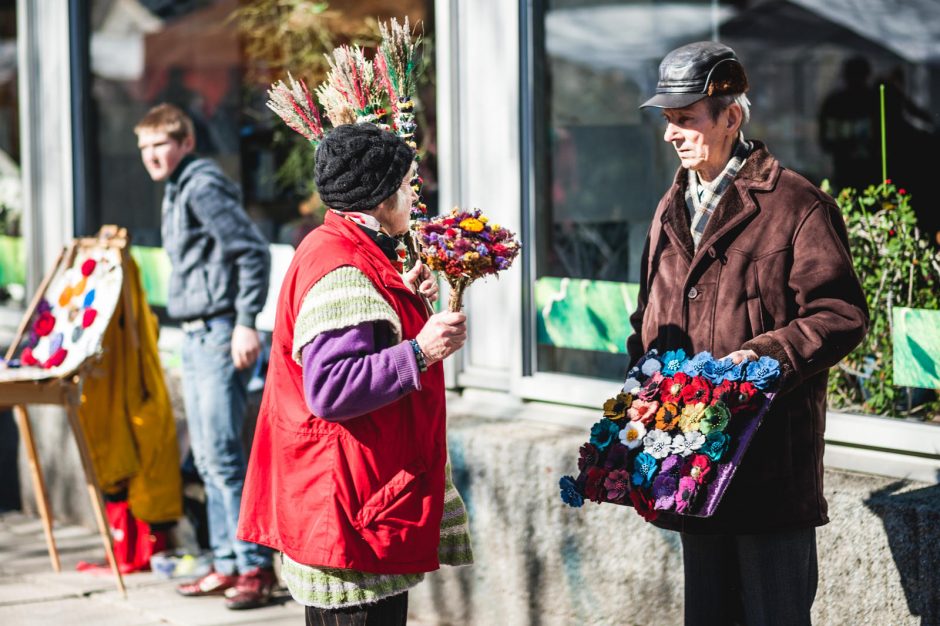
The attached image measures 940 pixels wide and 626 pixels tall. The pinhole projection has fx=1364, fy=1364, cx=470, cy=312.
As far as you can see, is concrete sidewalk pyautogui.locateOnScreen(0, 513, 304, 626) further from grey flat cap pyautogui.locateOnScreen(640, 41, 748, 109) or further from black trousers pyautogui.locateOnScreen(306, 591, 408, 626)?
grey flat cap pyautogui.locateOnScreen(640, 41, 748, 109)

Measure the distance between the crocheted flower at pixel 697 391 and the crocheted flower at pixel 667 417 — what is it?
32mm

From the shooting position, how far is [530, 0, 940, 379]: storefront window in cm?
522

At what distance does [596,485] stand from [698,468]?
0.85 ft

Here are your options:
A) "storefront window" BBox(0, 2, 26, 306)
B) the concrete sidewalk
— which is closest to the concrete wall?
the concrete sidewalk

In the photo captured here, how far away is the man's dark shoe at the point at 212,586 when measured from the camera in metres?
5.66

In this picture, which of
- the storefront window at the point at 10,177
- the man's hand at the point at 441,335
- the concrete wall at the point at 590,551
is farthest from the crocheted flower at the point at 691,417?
the storefront window at the point at 10,177

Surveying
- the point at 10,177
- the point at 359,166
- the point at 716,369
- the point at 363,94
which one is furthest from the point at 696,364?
the point at 10,177

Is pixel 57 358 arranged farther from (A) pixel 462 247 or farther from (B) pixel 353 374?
(A) pixel 462 247

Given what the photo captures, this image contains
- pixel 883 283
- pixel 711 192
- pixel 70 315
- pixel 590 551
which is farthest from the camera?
pixel 70 315

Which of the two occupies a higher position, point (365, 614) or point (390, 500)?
point (390, 500)

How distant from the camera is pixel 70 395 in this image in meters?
5.52

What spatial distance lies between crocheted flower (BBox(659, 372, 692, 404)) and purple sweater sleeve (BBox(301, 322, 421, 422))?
58 cm

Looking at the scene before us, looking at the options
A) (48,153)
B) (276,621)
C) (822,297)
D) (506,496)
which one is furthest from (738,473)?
(48,153)

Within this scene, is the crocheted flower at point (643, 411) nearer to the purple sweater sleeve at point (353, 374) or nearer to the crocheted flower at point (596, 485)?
the crocheted flower at point (596, 485)
